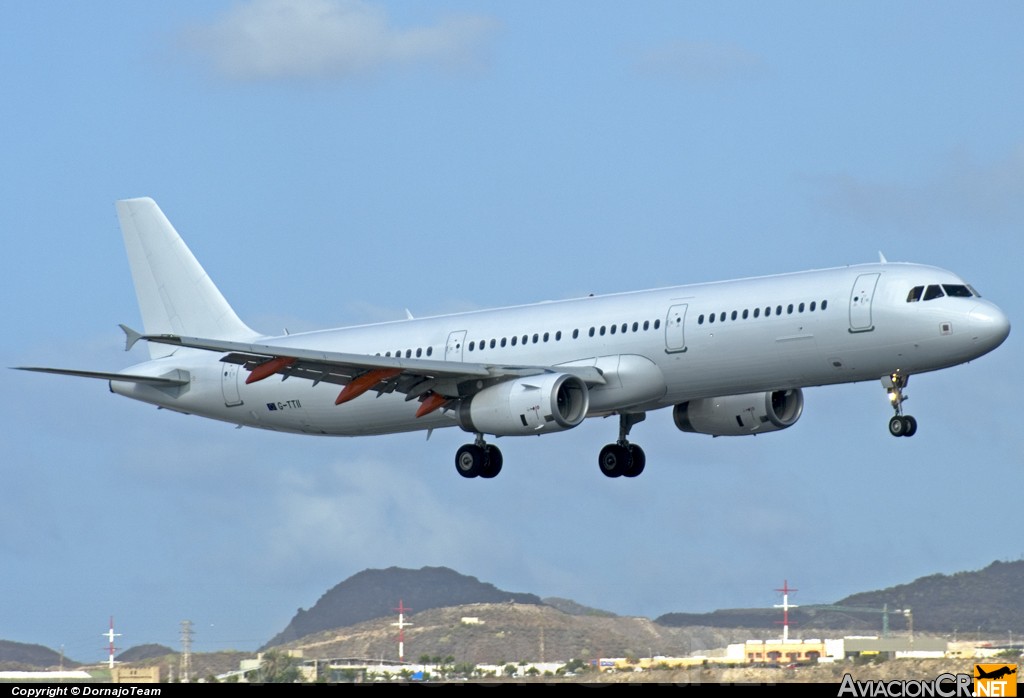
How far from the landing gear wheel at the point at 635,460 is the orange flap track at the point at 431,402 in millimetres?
7652

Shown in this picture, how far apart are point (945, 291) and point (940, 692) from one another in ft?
58.4

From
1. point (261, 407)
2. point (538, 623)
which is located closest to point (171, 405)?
point (261, 407)

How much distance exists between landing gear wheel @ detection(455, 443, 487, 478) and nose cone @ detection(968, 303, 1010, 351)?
1663 cm

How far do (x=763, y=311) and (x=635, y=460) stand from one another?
11.2 meters

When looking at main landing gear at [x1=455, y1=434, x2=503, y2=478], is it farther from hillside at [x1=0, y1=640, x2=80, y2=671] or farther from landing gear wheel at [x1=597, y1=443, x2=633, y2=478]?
hillside at [x1=0, y1=640, x2=80, y2=671]

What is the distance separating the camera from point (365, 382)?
56844mm

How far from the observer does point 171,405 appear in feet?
211

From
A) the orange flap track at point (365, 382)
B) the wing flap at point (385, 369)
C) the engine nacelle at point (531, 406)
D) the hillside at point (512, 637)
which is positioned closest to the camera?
the engine nacelle at point (531, 406)

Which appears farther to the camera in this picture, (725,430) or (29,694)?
(725,430)

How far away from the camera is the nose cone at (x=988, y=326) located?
5006 centimetres

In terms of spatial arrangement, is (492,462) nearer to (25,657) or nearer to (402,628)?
(402,628)

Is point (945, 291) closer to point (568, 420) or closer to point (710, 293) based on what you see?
point (710, 293)

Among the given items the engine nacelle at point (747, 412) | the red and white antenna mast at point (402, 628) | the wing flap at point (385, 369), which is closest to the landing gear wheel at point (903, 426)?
the engine nacelle at point (747, 412)

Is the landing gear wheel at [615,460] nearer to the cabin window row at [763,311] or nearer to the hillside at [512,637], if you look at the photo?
the hillside at [512,637]
